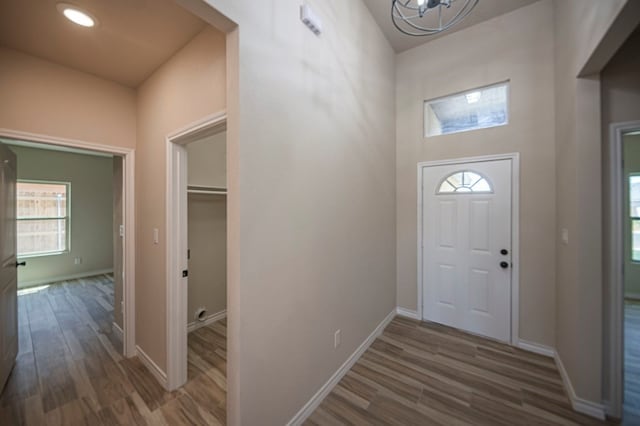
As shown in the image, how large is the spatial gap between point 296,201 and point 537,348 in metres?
2.95

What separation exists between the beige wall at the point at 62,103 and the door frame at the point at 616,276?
4.13 metres

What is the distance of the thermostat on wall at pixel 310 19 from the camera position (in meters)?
1.59

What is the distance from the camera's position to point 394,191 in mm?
3211

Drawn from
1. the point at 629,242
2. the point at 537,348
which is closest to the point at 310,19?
the point at 537,348

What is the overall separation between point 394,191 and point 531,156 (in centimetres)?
144

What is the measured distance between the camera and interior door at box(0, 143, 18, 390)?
198 centimetres

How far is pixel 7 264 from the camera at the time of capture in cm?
210

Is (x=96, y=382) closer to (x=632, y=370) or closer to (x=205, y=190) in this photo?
(x=205, y=190)

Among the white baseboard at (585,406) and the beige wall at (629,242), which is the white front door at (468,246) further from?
the beige wall at (629,242)

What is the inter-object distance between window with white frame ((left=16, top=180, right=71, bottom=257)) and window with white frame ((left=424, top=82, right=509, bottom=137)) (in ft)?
24.2

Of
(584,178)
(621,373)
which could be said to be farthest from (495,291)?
(584,178)

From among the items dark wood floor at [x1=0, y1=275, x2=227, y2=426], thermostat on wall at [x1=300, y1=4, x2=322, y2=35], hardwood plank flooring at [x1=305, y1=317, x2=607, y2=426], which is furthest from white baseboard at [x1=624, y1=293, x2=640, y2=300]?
dark wood floor at [x1=0, y1=275, x2=227, y2=426]

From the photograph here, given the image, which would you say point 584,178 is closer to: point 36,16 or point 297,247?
point 297,247

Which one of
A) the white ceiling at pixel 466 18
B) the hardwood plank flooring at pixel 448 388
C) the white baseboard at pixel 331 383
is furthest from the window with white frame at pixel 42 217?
the white ceiling at pixel 466 18
